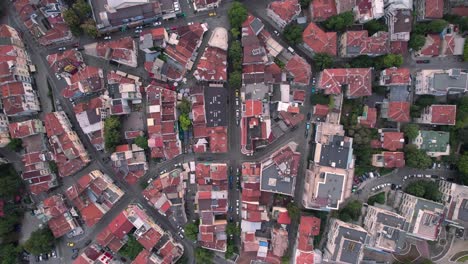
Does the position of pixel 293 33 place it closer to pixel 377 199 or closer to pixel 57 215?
pixel 377 199

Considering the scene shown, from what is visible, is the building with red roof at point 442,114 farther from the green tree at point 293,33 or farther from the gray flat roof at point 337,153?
the green tree at point 293,33

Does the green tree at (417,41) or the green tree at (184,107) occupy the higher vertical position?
the green tree at (417,41)

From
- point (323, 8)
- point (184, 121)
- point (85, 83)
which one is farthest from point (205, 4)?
point (85, 83)

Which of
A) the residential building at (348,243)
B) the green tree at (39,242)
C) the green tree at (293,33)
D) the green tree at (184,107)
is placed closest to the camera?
the residential building at (348,243)

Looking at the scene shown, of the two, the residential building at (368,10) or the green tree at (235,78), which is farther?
the green tree at (235,78)

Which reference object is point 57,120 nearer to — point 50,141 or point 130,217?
point 50,141

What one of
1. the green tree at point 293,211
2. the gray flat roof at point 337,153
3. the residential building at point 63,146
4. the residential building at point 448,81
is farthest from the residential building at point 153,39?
the residential building at point 448,81

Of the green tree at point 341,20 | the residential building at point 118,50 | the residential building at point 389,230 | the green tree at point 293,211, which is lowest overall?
the residential building at point 389,230
